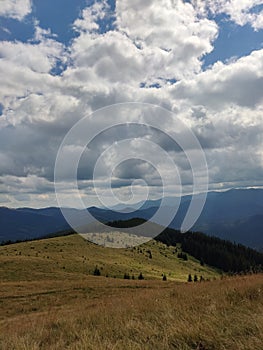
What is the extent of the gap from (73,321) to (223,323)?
5.00m

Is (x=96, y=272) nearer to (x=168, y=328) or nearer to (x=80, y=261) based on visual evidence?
(x=80, y=261)

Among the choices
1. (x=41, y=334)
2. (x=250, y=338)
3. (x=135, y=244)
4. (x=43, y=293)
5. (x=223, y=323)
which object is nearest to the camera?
(x=250, y=338)

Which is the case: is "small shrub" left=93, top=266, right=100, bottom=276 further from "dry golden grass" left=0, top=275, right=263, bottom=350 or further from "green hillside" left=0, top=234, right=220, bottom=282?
"dry golden grass" left=0, top=275, right=263, bottom=350

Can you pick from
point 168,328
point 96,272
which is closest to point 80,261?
point 96,272

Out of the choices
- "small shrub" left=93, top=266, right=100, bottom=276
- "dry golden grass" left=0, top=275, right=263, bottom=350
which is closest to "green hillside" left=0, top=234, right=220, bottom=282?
"small shrub" left=93, top=266, right=100, bottom=276

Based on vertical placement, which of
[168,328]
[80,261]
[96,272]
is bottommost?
[96,272]

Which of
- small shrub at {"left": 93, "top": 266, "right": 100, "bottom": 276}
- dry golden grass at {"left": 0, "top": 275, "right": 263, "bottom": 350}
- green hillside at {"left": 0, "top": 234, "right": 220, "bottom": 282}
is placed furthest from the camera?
small shrub at {"left": 93, "top": 266, "right": 100, "bottom": 276}

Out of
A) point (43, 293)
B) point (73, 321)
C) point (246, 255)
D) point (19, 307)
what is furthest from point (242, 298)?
point (246, 255)

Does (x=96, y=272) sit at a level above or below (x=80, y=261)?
below

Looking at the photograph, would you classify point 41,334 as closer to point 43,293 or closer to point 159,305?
point 159,305

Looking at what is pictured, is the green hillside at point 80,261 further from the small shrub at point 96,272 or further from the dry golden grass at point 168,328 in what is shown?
the dry golden grass at point 168,328

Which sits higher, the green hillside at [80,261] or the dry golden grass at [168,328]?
the dry golden grass at [168,328]

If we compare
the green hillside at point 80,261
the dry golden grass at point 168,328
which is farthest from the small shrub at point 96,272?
the dry golden grass at point 168,328

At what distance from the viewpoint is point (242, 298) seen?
9633 mm
